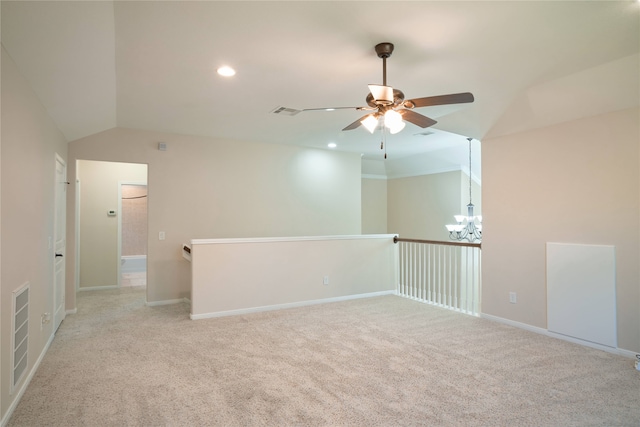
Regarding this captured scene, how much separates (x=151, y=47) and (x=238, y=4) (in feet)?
3.10

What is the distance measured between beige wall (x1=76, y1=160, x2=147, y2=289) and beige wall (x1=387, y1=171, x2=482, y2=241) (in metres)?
5.76

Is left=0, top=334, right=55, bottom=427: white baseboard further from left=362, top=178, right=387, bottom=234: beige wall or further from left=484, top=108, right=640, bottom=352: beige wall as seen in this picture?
left=362, top=178, right=387, bottom=234: beige wall

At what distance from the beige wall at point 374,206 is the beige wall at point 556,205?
175 inches

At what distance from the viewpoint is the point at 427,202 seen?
820 cm

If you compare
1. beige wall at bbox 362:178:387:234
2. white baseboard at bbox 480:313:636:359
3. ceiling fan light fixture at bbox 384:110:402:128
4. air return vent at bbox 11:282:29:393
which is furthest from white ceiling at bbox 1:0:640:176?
beige wall at bbox 362:178:387:234

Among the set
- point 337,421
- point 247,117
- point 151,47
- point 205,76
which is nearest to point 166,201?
point 247,117

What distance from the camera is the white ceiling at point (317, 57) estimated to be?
225 centimetres

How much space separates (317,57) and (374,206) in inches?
254

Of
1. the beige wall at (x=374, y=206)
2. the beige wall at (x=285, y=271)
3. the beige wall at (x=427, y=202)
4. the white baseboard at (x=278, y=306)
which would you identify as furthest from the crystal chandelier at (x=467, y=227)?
the beige wall at (x=374, y=206)

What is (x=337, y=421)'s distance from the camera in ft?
7.53

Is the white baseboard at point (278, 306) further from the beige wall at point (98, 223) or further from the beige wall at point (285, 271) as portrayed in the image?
the beige wall at point (98, 223)

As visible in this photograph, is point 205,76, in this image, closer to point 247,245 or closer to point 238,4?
point 238,4

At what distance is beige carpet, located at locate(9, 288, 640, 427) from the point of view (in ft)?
7.78

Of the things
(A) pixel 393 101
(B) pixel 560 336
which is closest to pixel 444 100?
(A) pixel 393 101
